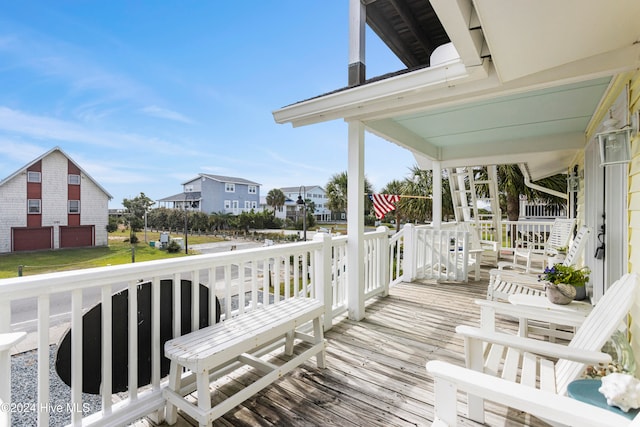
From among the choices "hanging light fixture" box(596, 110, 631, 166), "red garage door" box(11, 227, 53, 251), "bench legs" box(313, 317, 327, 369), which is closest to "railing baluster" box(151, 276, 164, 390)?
"bench legs" box(313, 317, 327, 369)

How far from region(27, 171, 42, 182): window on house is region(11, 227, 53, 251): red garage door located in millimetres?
1066

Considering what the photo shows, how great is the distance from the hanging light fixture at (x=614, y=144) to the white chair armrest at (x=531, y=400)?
1676mm

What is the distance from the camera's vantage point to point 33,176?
6.80 meters

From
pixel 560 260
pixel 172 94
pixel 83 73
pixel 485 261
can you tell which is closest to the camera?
pixel 560 260

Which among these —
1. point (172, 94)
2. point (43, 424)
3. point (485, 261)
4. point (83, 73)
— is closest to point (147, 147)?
point (172, 94)

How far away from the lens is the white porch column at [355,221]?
3371mm

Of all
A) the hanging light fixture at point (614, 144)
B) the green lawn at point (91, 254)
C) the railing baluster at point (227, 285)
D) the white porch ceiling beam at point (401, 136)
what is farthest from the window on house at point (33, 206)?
the hanging light fixture at point (614, 144)

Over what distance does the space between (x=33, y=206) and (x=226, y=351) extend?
7.72 m

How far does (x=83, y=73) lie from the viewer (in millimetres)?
17453

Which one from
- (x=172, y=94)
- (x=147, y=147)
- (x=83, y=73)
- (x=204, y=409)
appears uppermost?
(x=172, y=94)

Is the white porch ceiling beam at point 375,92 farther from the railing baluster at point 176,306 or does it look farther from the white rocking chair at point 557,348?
→ the railing baluster at point 176,306

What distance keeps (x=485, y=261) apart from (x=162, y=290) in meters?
7.34

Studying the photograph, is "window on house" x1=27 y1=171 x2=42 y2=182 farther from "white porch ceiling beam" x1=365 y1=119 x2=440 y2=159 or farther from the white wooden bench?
"white porch ceiling beam" x1=365 y1=119 x2=440 y2=159

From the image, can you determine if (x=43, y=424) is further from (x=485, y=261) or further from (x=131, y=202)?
(x=131, y=202)
